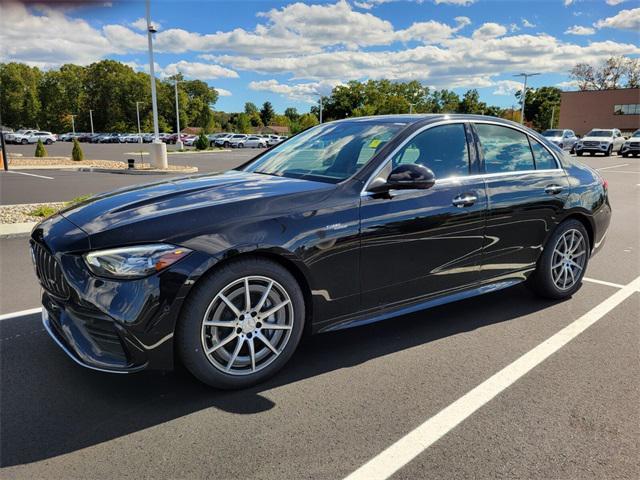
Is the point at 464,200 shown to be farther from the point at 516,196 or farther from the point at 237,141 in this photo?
the point at 237,141

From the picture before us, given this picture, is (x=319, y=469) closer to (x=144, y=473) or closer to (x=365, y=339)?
(x=144, y=473)

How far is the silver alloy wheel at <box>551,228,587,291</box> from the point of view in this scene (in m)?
4.77

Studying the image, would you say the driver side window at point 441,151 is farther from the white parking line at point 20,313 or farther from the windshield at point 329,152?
the white parking line at point 20,313

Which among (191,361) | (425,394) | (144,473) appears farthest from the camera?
(425,394)

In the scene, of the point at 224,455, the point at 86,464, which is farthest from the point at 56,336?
the point at 224,455

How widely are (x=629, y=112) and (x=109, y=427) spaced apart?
276 feet

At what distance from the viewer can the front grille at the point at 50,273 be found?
114 inches

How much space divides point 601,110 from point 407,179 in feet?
275

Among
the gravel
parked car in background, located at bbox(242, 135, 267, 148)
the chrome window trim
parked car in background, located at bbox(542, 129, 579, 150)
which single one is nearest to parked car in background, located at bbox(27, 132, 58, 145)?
parked car in background, located at bbox(242, 135, 267, 148)

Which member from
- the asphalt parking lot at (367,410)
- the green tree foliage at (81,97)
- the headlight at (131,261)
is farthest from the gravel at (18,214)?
the green tree foliage at (81,97)

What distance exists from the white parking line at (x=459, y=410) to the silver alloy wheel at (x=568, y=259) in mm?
438

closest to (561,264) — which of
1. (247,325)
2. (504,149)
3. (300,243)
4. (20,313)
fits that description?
(504,149)

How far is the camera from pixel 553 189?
458cm

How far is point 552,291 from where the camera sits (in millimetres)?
4805
